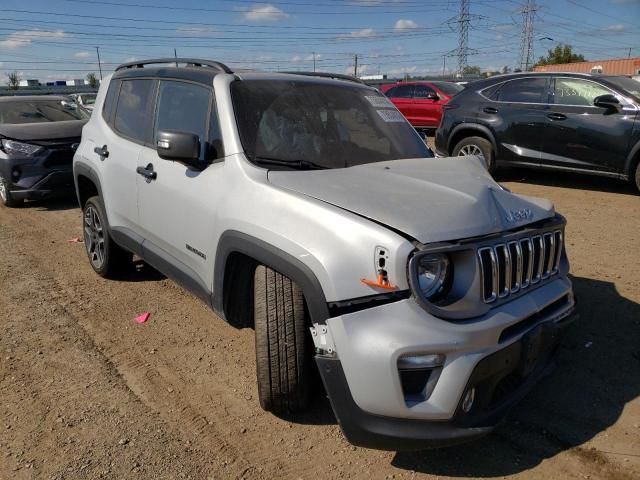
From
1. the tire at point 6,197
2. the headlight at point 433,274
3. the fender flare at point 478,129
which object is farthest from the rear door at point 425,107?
the headlight at point 433,274

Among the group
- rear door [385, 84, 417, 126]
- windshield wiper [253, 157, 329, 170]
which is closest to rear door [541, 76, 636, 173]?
windshield wiper [253, 157, 329, 170]

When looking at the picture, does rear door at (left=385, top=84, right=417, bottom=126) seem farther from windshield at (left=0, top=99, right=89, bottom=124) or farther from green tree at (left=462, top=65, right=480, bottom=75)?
green tree at (left=462, top=65, right=480, bottom=75)

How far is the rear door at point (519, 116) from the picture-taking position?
27.6ft

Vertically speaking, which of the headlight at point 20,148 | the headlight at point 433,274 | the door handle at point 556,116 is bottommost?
the headlight at point 20,148

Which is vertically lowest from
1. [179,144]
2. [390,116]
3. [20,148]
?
[20,148]

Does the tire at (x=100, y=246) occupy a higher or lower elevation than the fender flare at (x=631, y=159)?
lower

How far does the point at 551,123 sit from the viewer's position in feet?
26.9

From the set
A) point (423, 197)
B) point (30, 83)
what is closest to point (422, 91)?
point (423, 197)

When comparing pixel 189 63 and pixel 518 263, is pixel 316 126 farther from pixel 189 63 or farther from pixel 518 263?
pixel 518 263

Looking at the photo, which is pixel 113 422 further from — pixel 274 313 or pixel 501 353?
pixel 501 353

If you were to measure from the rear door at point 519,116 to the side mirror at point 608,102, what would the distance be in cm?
79

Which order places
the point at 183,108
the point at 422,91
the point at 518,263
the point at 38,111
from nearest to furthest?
the point at 518,263
the point at 183,108
the point at 38,111
the point at 422,91

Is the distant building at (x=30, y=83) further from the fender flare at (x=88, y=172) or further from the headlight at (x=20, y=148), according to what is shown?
the fender flare at (x=88, y=172)

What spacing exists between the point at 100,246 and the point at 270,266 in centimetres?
299
